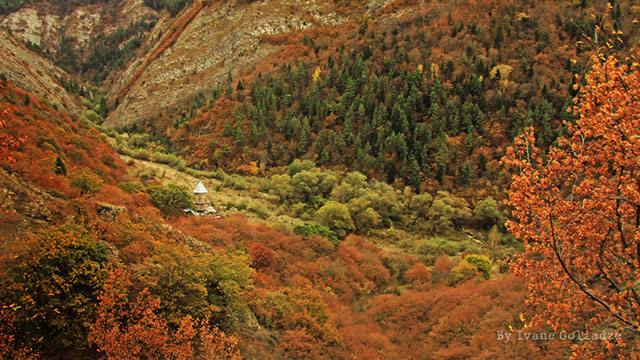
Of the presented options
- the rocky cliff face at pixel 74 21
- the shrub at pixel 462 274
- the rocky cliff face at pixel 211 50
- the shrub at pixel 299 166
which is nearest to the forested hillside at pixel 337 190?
the shrub at pixel 462 274

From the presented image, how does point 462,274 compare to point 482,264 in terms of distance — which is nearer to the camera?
point 462,274

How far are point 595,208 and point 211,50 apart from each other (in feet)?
338

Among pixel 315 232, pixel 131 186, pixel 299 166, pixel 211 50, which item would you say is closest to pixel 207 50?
pixel 211 50

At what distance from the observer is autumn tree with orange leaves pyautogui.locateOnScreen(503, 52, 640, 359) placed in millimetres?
8266

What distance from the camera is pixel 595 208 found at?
8977mm

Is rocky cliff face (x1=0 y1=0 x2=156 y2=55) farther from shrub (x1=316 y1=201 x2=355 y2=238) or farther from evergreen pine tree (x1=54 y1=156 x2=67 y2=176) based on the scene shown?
evergreen pine tree (x1=54 y1=156 x2=67 y2=176)

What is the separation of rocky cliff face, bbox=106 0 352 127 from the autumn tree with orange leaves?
8822cm

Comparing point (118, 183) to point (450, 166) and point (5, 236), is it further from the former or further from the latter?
point (450, 166)

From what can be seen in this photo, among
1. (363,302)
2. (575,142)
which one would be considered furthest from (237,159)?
(575,142)

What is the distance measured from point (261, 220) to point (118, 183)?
554 inches

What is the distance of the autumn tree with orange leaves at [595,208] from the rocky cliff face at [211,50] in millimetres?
88218

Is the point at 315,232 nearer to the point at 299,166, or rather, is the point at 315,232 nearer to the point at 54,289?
the point at 299,166

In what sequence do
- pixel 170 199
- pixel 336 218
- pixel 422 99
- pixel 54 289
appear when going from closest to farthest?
pixel 54 289 < pixel 170 199 < pixel 336 218 < pixel 422 99

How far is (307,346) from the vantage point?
67.7ft
